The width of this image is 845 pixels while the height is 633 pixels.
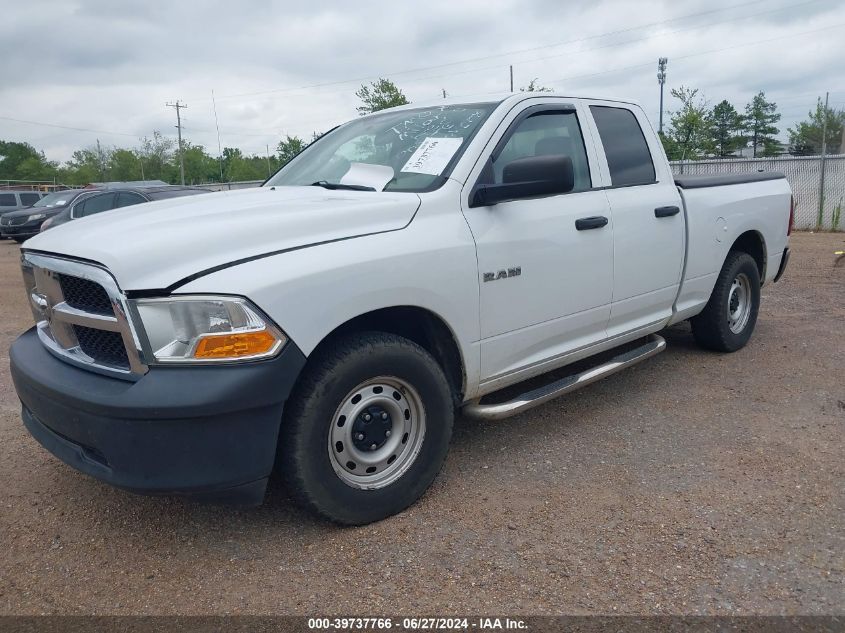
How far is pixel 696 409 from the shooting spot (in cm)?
438

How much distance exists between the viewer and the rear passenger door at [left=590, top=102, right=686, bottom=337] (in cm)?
410

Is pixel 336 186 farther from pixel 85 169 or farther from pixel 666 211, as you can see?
pixel 85 169

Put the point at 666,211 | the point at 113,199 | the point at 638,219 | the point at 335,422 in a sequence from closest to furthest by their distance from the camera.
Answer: the point at 335,422 < the point at 638,219 < the point at 666,211 < the point at 113,199

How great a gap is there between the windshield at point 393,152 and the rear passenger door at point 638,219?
1.00 metres

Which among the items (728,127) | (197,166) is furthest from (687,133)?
(197,166)

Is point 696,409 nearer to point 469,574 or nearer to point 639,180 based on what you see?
point 639,180

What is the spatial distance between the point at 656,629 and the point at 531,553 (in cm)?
60

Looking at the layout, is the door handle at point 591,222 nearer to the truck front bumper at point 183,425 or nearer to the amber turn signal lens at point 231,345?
the truck front bumper at point 183,425

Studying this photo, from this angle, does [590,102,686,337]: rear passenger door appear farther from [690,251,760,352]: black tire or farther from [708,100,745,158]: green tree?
[708,100,745,158]: green tree

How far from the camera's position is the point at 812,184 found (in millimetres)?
15523

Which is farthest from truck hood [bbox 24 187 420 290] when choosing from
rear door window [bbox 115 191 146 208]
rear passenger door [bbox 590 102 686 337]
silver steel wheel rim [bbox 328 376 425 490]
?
rear door window [bbox 115 191 146 208]

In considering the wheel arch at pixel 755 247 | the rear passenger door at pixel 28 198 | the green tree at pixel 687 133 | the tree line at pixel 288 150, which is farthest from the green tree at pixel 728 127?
the wheel arch at pixel 755 247

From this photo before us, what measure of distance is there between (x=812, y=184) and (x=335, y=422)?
16030 mm

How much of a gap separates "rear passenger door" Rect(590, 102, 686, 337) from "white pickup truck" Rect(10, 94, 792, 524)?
0.8 inches
